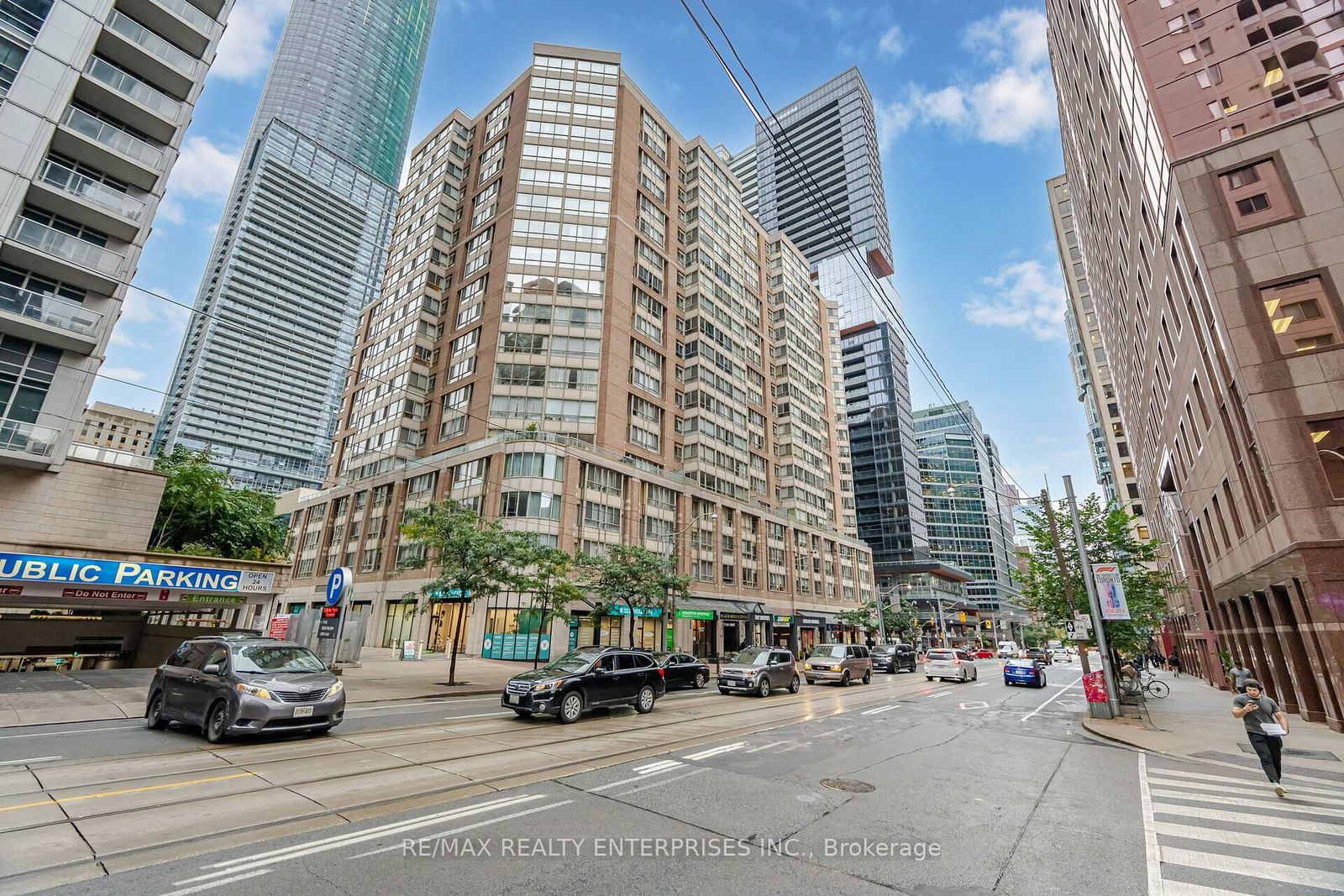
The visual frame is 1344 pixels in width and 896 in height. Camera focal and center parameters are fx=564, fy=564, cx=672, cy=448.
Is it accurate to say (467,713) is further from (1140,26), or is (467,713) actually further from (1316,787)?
(1140,26)

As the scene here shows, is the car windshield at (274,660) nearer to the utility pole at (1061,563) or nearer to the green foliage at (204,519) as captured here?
the utility pole at (1061,563)

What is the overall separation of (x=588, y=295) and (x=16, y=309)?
33758 mm

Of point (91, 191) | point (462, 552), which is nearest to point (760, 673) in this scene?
point (462, 552)

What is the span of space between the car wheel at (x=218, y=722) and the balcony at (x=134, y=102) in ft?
93.9

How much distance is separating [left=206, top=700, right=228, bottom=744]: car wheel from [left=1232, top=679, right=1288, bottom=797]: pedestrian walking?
53.0 feet

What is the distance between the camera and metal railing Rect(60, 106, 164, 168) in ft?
75.0

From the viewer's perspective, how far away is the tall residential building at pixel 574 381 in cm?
4309

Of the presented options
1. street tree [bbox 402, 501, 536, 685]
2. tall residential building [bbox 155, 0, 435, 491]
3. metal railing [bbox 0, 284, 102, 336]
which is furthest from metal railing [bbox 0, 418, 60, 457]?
tall residential building [bbox 155, 0, 435, 491]

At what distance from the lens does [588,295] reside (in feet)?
160

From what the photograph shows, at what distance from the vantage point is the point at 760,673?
70.7 feet

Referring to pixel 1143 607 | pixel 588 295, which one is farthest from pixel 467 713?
pixel 588 295

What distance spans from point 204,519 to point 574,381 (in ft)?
91.5

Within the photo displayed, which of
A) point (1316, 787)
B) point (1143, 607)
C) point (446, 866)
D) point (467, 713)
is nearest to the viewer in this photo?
point (446, 866)

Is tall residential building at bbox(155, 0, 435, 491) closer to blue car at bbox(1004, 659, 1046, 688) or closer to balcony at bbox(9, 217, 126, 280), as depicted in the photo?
balcony at bbox(9, 217, 126, 280)
